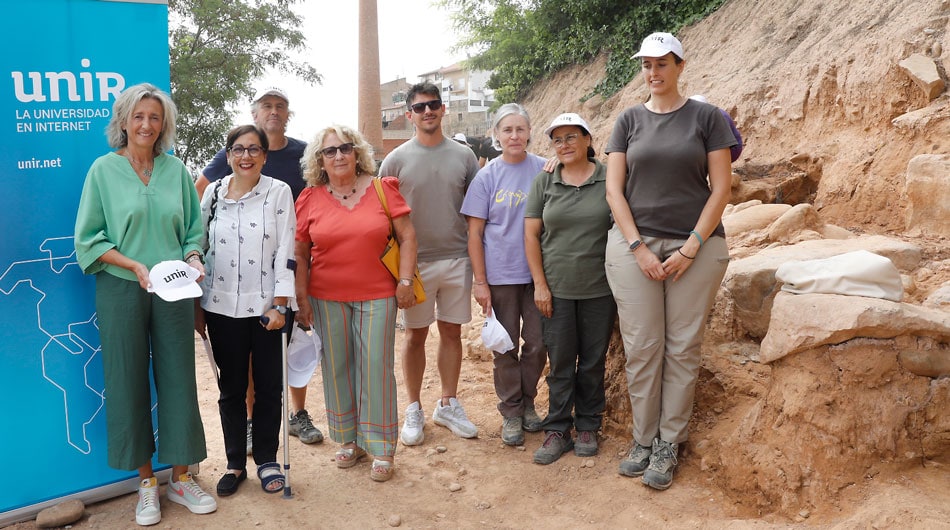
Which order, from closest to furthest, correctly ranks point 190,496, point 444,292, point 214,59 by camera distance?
point 190,496 → point 444,292 → point 214,59

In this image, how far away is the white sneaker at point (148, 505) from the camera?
11.6 feet

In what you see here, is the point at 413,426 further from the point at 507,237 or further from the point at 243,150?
the point at 243,150

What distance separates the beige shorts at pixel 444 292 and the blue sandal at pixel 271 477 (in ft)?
3.88

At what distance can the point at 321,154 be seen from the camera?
12.7 ft

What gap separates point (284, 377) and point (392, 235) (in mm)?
988

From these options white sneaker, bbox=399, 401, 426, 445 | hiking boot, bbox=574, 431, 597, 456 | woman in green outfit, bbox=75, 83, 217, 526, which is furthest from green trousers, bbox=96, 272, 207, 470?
hiking boot, bbox=574, 431, 597, 456

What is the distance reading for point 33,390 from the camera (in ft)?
11.6

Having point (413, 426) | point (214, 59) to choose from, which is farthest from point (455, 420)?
point (214, 59)

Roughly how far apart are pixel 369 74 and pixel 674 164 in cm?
1319

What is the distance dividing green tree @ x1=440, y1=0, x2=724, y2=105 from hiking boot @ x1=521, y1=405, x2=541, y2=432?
9936 millimetres

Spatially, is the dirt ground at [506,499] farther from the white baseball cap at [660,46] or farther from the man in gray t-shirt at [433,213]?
the white baseball cap at [660,46]

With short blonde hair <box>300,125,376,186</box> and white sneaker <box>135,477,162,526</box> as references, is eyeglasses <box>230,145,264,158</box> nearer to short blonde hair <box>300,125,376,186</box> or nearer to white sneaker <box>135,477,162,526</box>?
short blonde hair <box>300,125,376,186</box>

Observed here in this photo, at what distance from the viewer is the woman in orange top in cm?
383

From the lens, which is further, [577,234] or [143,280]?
[577,234]
